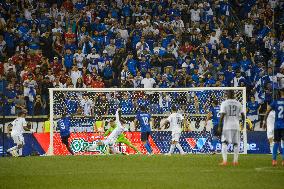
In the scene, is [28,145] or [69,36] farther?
[69,36]

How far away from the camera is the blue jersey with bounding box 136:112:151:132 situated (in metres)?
29.1

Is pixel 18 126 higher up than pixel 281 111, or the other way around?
pixel 281 111

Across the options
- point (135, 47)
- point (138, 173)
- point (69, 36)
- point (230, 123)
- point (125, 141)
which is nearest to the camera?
point (138, 173)

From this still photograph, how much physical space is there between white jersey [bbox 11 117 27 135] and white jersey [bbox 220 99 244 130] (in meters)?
9.74

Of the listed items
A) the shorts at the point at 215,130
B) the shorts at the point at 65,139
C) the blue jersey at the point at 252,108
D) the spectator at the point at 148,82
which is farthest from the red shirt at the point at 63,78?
the blue jersey at the point at 252,108

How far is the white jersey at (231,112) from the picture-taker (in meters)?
21.8

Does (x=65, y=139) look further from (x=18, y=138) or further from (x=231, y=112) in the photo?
(x=231, y=112)

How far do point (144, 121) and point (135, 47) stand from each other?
734 centimetres

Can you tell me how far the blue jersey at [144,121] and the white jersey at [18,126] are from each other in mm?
4457

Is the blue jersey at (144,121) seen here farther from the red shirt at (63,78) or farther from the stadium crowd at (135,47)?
the red shirt at (63,78)

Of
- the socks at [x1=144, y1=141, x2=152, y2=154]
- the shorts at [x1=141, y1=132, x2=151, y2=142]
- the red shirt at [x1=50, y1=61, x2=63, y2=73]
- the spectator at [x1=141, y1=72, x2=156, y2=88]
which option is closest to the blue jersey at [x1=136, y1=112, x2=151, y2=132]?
the shorts at [x1=141, y1=132, x2=151, y2=142]

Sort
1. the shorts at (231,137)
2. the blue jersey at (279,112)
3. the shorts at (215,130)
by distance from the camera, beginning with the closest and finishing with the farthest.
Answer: the blue jersey at (279,112) < the shorts at (231,137) < the shorts at (215,130)

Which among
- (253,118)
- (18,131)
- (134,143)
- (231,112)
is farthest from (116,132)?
(231,112)

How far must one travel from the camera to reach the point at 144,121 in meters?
29.1
